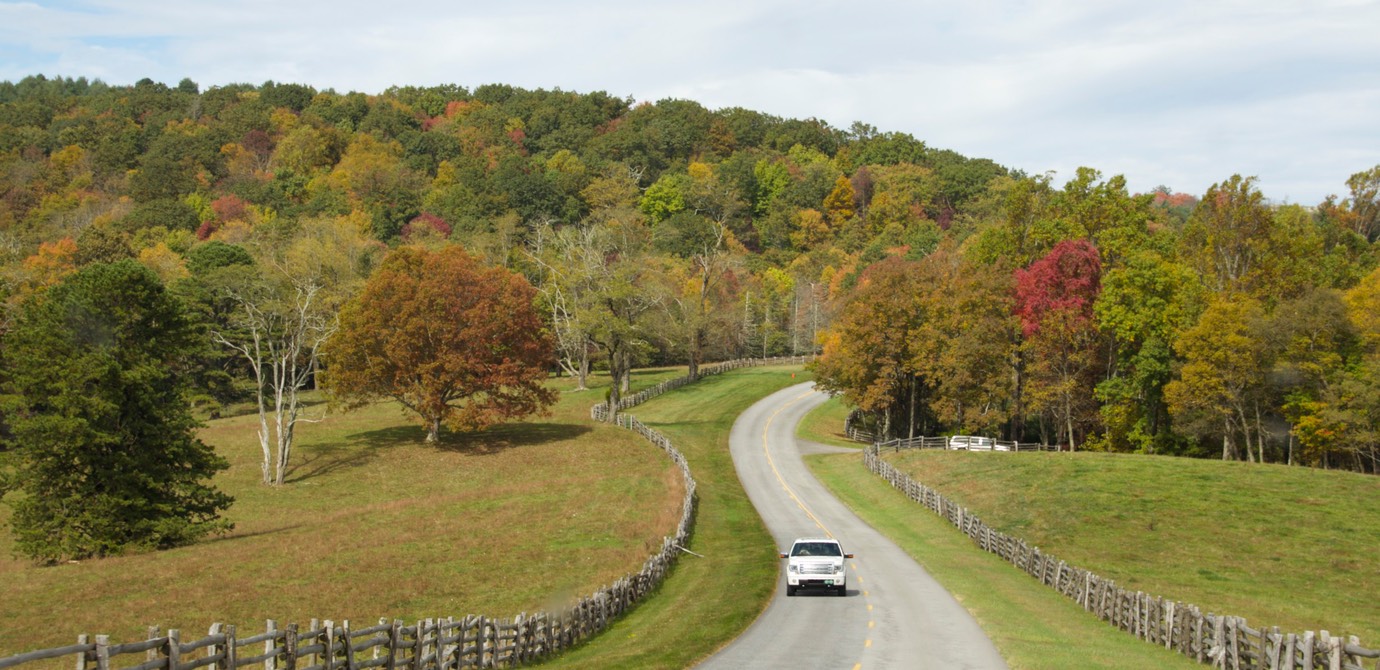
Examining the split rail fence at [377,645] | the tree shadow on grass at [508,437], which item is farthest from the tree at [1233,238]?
the split rail fence at [377,645]

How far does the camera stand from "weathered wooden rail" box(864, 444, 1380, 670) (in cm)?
2195

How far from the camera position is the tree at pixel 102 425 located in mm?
42500

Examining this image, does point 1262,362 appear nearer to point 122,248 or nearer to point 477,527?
point 477,527

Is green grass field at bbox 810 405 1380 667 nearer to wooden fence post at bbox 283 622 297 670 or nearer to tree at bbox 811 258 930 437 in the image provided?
tree at bbox 811 258 930 437

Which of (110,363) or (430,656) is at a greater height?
(110,363)

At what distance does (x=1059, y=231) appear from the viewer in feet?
268

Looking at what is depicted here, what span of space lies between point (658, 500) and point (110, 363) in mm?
26739

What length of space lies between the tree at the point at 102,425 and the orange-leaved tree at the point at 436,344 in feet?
76.6

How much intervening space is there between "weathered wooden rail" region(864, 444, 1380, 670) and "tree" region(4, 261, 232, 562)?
115 feet

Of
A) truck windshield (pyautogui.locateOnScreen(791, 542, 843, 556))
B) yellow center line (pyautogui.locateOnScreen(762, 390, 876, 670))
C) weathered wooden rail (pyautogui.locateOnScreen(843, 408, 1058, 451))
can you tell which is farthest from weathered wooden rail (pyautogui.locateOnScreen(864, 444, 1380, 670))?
weathered wooden rail (pyautogui.locateOnScreen(843, 408, 1058, 451))

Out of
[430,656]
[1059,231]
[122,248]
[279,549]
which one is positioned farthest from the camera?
[122,248]

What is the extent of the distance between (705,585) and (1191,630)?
15658mm

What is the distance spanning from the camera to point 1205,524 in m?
50.6

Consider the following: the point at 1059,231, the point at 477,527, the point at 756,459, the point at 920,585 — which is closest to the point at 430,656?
the point at 920,585
